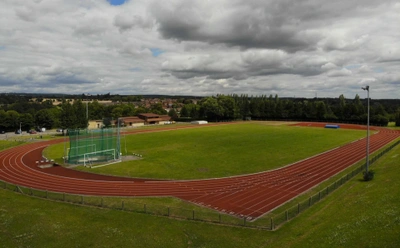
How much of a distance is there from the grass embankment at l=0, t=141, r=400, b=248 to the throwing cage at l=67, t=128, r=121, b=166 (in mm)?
20749

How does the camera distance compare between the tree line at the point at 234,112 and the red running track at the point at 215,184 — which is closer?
the red running track at the point at 215,184

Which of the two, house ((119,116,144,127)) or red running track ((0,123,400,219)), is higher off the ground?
house ((119,116,144,127))

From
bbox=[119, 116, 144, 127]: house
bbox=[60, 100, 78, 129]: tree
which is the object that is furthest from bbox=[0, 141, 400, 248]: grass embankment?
bbox=[119, 116, 144, 127]: house

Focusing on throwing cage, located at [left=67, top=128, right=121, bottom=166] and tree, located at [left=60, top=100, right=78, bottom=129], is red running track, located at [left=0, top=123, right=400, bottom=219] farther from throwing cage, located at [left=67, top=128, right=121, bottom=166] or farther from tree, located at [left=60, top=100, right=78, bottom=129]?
tree, located at [left=60, top=100, right=78, bottom=129]

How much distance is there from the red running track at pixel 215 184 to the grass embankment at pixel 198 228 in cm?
492

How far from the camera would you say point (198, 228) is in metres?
21.7

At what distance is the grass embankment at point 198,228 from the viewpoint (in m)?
16.6

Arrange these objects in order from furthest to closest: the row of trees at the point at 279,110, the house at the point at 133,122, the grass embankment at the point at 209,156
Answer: the row of trees at the point at 279,110, the house at the point at 133,122, the grass embankment at the point at 209,156

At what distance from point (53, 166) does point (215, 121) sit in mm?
100264

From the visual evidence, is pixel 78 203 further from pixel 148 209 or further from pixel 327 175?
pixel 327 175

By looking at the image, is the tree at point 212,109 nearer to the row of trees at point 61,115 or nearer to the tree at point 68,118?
the row of trees at point 61,115

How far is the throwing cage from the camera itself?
4669 cm

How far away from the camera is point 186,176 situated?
3822 centimetres

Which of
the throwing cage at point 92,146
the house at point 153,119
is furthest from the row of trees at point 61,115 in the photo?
the throwing cage at point 92,146
